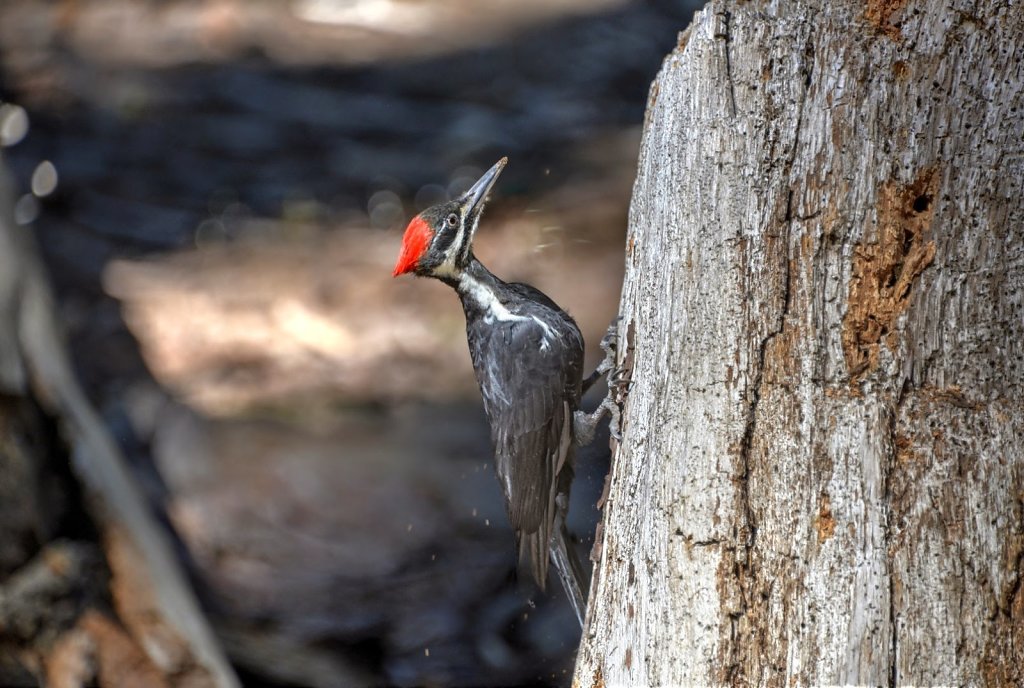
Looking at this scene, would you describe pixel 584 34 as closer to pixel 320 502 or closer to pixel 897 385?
pixel 320 502

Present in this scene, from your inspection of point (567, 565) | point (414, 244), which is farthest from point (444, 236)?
point (567, 565)

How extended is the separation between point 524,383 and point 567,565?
1.64 ft

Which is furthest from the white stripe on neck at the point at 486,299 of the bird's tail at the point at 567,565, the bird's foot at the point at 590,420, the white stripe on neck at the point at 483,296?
the bird's tail at the point at 567,565

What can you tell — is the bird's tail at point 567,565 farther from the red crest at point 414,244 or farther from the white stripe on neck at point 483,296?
the red crest at point 414,244

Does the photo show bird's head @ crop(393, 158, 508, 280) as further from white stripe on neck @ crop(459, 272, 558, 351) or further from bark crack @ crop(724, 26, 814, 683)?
bark crack @ crop(724, 26, 814, 683)

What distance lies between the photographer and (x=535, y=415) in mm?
2467

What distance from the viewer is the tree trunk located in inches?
→ 56.2

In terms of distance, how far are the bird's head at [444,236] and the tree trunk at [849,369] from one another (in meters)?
0.97

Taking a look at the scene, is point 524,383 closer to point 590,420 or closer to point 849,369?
point 590,420

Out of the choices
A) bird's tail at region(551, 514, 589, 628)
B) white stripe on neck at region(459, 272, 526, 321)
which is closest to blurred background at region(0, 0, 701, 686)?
bird's tail at region(551, 514, 589, 628)

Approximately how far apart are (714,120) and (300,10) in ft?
12.5

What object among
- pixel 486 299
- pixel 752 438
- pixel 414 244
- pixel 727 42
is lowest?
pixel 752 438

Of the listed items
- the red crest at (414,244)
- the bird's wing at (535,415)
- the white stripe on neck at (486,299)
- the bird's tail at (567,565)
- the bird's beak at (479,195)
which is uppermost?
the bird's beak at (479,195)

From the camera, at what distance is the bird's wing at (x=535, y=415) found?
96.3 inches
